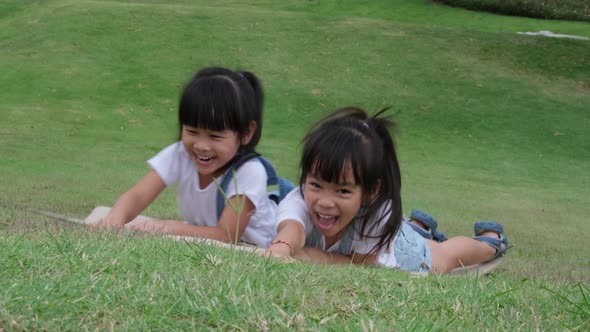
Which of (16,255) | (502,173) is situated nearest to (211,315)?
(16,255)

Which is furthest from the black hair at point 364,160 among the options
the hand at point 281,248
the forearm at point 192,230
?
the forearm at point 192,230

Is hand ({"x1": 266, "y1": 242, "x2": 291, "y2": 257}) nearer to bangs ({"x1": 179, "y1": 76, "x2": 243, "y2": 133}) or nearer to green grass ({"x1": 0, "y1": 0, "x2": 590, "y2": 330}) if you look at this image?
green grass ({"x1": 0, "y1": 0, "x2": 590, "y2": 330})

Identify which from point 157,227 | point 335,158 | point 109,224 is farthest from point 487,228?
point 109,224

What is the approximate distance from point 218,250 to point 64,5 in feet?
40.0

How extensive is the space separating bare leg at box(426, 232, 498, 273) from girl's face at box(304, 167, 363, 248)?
0.86 m

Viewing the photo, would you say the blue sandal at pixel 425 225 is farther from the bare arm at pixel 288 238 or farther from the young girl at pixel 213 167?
the bare arm at pixel 288 238

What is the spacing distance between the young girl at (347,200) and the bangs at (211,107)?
1.34ft

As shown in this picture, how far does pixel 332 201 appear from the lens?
3434 mm

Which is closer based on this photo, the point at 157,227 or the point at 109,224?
the point at 109,224

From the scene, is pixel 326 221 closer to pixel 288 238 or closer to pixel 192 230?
pixel 288 238

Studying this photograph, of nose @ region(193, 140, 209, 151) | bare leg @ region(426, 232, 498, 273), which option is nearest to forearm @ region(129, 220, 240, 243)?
nose @ region(193, 140, 209, 151)

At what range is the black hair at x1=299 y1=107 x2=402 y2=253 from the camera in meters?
3.45

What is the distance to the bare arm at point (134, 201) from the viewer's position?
3924mm

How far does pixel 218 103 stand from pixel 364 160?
2.51ft
